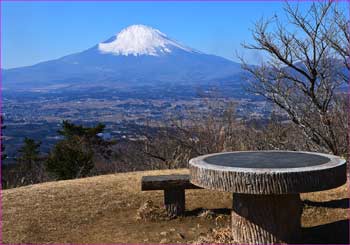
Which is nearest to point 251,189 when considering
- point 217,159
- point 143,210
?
point 217,159

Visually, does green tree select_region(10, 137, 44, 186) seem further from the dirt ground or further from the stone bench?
the stone bench

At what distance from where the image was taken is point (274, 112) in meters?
13.8

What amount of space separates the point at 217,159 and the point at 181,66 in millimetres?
174590

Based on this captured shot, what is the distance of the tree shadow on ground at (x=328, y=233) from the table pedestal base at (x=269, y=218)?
371mm

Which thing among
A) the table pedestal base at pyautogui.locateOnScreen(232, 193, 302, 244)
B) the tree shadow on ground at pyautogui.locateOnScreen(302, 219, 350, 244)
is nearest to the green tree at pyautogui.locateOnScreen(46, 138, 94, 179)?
the tree shadow on ground at pyautogui.locateOnScreen(302, 219, 350, 244)

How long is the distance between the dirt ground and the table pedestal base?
0.43 meters

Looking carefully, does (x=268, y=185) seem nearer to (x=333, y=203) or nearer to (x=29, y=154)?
(x=333, y=203)

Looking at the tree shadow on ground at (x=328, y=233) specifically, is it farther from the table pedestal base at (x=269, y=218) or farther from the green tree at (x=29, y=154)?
the green tree at (x=29, y=154)

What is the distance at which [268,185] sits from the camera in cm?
491

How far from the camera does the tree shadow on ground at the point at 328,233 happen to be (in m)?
5.62

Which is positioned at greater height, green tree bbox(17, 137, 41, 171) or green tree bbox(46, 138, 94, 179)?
green tree bbox(46, 138, 94, 179)

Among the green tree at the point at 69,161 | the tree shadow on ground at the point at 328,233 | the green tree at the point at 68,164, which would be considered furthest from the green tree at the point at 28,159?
the tree shadow on ground at the point at 328,233

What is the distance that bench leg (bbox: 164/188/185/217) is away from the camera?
6.91 meters

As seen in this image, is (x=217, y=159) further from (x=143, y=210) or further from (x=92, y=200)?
(x=92, y=200)
